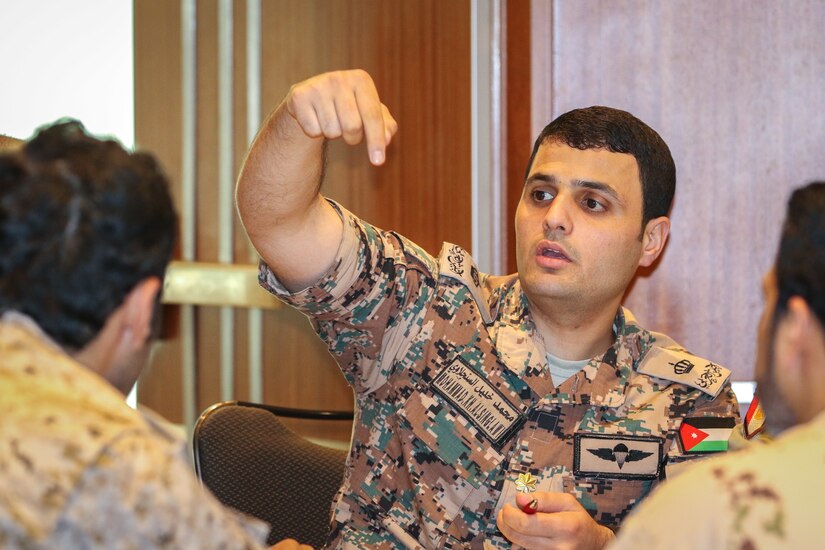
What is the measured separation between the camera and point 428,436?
183 centimetres

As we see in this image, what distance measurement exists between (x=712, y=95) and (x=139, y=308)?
179 cm

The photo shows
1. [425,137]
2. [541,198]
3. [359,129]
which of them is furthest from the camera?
[425,137]

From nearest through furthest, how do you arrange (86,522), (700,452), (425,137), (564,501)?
(86,522), (564,501), (700,452), (425,137)

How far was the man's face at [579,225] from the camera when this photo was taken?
74.0 inches

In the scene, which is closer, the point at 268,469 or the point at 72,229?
the point at 72,229

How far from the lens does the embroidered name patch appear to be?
6.06 ft

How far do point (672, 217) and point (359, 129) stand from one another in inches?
48.8

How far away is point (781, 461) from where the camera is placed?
93 centimetres

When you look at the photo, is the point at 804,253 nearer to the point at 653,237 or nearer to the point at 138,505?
the point at 138,505

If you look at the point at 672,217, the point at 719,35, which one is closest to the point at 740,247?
the point at 672,217

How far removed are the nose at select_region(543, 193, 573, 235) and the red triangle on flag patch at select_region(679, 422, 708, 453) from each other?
Result: 1.43ft

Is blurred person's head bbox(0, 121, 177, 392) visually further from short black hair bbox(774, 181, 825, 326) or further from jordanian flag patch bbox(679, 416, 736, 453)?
jordanian flag patch bbox(679, 416, 736, 453)

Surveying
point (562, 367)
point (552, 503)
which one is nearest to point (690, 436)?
point (562, 367)

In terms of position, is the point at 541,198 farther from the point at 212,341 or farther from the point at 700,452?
the point at 212,341
